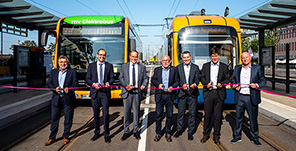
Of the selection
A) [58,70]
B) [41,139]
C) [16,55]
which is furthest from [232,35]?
[16,55]

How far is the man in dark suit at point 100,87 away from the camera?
475 cm

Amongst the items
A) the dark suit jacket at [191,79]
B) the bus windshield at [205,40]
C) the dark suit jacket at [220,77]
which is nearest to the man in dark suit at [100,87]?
the dark suit jacket at [191,79]

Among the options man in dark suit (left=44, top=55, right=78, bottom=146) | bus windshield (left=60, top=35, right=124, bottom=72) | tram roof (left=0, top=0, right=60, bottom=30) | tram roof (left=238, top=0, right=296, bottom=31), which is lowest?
man in dark suit (left=44, top=55, right=78, bottom=146)

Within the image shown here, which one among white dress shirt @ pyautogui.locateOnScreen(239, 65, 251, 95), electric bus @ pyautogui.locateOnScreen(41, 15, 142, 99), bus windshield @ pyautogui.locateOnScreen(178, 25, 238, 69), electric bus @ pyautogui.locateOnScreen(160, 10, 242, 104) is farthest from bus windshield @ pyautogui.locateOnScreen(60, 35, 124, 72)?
white dress shirt @ pyautogui.locateOnScreen(239, 65, 251, 95)

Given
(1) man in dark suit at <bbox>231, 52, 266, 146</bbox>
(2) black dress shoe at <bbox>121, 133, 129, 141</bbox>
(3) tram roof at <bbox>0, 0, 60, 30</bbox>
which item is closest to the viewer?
(1) man in dark suit at <bbox>231, 52, 266, 146</bbox>

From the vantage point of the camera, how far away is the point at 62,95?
462cm

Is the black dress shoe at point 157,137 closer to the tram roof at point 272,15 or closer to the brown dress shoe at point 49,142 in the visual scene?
the brown dress shoe at point 49,142

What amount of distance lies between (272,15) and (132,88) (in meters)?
8.85

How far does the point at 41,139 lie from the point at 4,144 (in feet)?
2.24

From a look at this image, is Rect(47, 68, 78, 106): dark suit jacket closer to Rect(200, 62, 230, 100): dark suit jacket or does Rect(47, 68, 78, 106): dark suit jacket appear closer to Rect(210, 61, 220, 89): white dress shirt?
Rect(200, 62, 230, 100): dark suit jacket

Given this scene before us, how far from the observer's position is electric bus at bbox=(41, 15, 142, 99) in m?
7.91

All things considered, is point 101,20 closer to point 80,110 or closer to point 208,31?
point 80,110

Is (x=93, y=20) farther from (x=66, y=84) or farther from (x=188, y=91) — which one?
(x=188, y=91)

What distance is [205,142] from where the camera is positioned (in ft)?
15.2
